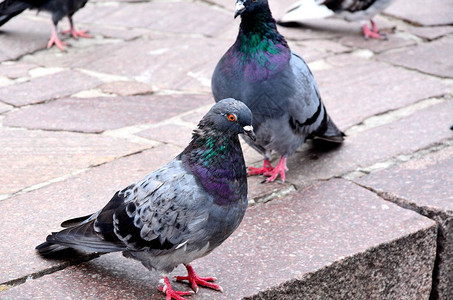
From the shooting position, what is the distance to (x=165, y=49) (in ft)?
18.8

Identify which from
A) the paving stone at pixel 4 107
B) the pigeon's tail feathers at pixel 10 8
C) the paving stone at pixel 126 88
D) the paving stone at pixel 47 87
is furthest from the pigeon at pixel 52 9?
the paving stone at pixel 4 107

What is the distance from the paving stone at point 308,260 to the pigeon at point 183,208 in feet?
0.58

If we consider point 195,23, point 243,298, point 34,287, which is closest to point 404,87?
point 195,23

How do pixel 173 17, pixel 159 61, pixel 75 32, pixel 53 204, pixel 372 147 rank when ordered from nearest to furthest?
pixel 53 204, pixel 372 147, pixel 159 61, pixel 75 32, pixel 173 17

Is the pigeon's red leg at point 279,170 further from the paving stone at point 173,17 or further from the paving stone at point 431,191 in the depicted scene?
the paving stone at point 173,17

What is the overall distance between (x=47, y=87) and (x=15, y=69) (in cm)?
47

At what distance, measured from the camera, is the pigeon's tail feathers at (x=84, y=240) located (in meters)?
2.80

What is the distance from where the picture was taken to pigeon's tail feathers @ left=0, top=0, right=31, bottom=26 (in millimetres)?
6014

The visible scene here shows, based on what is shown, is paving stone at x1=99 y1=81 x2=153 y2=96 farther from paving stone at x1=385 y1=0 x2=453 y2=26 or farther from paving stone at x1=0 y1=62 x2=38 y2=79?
paving stone at x1=385 y1=0 x2=453 y2=26

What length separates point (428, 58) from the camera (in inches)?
→ 220

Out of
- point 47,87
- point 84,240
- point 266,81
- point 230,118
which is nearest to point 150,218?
point 84,240

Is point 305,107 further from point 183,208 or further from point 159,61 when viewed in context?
point 159,61

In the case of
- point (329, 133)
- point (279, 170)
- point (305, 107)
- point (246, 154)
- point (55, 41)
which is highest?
point (305, 107)

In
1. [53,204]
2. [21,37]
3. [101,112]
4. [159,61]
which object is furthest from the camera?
[21,37]
